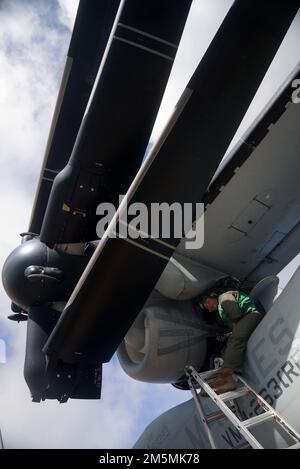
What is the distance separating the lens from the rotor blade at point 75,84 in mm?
5551

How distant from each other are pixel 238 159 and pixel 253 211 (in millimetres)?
872

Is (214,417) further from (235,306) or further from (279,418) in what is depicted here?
(235,306)

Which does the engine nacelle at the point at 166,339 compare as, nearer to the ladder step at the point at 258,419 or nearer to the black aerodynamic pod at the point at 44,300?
the black aerodynamic pod at the point at 44,300

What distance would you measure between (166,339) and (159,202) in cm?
243

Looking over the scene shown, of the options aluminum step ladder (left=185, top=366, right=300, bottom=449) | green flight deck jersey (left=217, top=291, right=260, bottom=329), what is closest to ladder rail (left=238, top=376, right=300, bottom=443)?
aluminum step ladder (left=185, top=366, right=300, bottom=449)

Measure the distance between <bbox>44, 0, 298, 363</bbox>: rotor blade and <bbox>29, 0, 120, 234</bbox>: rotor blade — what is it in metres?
2.03

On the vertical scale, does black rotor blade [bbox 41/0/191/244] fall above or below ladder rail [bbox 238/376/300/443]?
above

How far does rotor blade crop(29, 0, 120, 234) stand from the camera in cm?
555

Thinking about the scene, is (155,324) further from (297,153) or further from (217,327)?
(297,153)

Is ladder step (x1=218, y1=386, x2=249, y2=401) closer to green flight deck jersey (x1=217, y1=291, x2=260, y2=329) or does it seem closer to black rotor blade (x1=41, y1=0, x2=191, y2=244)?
green flight deck jersey (x1=217, y1=291, x2=260, y2=329)

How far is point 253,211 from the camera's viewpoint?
604 centimetres

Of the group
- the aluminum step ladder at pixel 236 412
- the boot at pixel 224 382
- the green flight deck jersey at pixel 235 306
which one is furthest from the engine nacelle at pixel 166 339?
the boot at pixel 224 382

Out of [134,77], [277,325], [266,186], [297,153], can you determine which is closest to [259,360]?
[277,325]

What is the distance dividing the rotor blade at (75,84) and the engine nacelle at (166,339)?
2.65 meters
